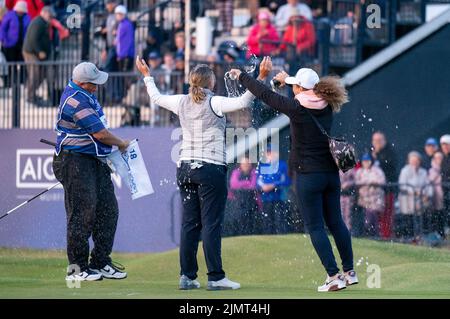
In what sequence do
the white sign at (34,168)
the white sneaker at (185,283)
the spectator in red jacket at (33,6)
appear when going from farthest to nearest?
the spectator in red jacket at (33,6)
the white sign at (34,168)
the white sneaker at (185,283)

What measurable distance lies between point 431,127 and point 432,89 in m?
0.64

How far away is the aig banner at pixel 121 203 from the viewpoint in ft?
64.0

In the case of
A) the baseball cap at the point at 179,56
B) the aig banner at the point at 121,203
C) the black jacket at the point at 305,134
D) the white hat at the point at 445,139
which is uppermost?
the baseball cap at the point at 179,56

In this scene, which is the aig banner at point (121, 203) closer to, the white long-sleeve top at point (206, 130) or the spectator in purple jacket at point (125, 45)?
the spectator in purple jacket at point (125, 45)

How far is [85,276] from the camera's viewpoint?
13.1m

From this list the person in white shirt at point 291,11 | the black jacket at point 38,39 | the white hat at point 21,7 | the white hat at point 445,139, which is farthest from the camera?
the white hat at point 21,7

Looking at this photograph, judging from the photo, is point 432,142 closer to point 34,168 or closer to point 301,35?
point 301,35

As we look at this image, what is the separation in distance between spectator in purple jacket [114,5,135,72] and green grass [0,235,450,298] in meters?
4.23

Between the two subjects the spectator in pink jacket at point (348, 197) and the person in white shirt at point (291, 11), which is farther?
the person in white shirt at point (291, 11)

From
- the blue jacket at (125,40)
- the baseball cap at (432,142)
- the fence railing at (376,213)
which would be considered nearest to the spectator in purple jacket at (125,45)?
the blue jacket at (125,40)

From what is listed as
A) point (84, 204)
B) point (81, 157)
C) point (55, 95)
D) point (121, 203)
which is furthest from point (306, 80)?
point (55, 95)

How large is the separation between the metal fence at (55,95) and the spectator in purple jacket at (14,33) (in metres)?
1.09

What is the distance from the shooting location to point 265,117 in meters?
20.3
